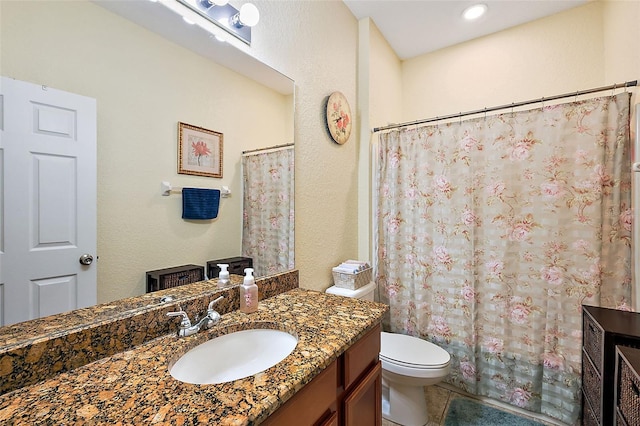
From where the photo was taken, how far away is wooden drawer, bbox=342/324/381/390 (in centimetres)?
92

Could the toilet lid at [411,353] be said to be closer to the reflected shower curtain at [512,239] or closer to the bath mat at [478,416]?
the reflected shower curtain at [512,239]

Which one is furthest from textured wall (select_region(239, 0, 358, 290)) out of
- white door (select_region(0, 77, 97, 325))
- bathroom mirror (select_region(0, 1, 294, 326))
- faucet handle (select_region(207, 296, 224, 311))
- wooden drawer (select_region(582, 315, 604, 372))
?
wooden drawer (select_region(582, 315, 604, 372))

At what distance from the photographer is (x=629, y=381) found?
3.21ft

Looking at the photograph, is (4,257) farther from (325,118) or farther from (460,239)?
(460,239)

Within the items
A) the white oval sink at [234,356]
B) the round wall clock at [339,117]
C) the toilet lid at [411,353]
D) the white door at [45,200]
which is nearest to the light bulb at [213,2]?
the white door at [45,200]

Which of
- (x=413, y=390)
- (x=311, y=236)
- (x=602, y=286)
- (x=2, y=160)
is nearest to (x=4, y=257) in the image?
(x=2, y=160)

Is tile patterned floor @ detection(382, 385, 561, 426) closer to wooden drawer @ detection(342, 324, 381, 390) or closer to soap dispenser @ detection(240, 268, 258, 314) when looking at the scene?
wooden drawer @ detection(342, 324, 381, 390)

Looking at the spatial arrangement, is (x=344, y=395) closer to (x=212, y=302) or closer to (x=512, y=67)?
(x=212, y=302)

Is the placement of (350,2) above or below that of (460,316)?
above

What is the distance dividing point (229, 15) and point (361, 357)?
1454 millimetres

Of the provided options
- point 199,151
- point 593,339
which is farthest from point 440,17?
point 593,339

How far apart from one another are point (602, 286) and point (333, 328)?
1594mm

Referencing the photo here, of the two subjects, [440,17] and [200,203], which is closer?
[200,203]

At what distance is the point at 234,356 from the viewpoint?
943 mm
